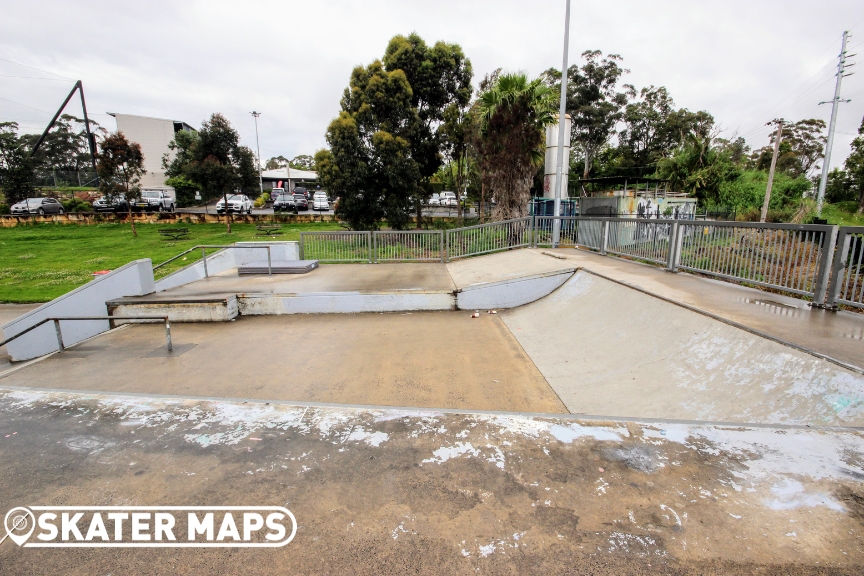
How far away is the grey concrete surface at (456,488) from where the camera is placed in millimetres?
1857

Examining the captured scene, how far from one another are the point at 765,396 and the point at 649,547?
2.47 meters

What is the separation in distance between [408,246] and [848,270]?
10.0 m

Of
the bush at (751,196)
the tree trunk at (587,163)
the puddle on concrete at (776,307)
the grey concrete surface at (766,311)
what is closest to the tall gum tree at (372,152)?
the grey concrete surface at (766,311)

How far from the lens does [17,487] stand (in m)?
2.49

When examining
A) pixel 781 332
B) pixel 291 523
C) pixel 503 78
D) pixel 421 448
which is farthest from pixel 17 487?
pixel 503 78

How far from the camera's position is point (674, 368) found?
4.54 m

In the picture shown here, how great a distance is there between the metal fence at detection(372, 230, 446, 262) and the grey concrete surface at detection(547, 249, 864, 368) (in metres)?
5.57

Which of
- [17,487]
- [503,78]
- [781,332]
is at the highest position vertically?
[503,78]

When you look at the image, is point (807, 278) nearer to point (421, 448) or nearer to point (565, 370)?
point (565, 370)

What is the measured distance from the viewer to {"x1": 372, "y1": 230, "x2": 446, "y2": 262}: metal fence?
12.6 metres

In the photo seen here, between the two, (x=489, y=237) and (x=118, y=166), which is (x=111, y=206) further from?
(x=489, y=237)

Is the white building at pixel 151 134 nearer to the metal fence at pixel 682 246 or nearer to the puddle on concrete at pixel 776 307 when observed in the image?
the metal fence at pixel 682 246

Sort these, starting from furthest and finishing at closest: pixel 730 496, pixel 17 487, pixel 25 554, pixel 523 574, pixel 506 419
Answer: pixel 506 419 → pixel 17 487 → pixel 730 496 → pixel 25 554 → pixel 523 574

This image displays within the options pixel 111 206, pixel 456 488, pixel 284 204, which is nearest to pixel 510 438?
pixel 456 488
